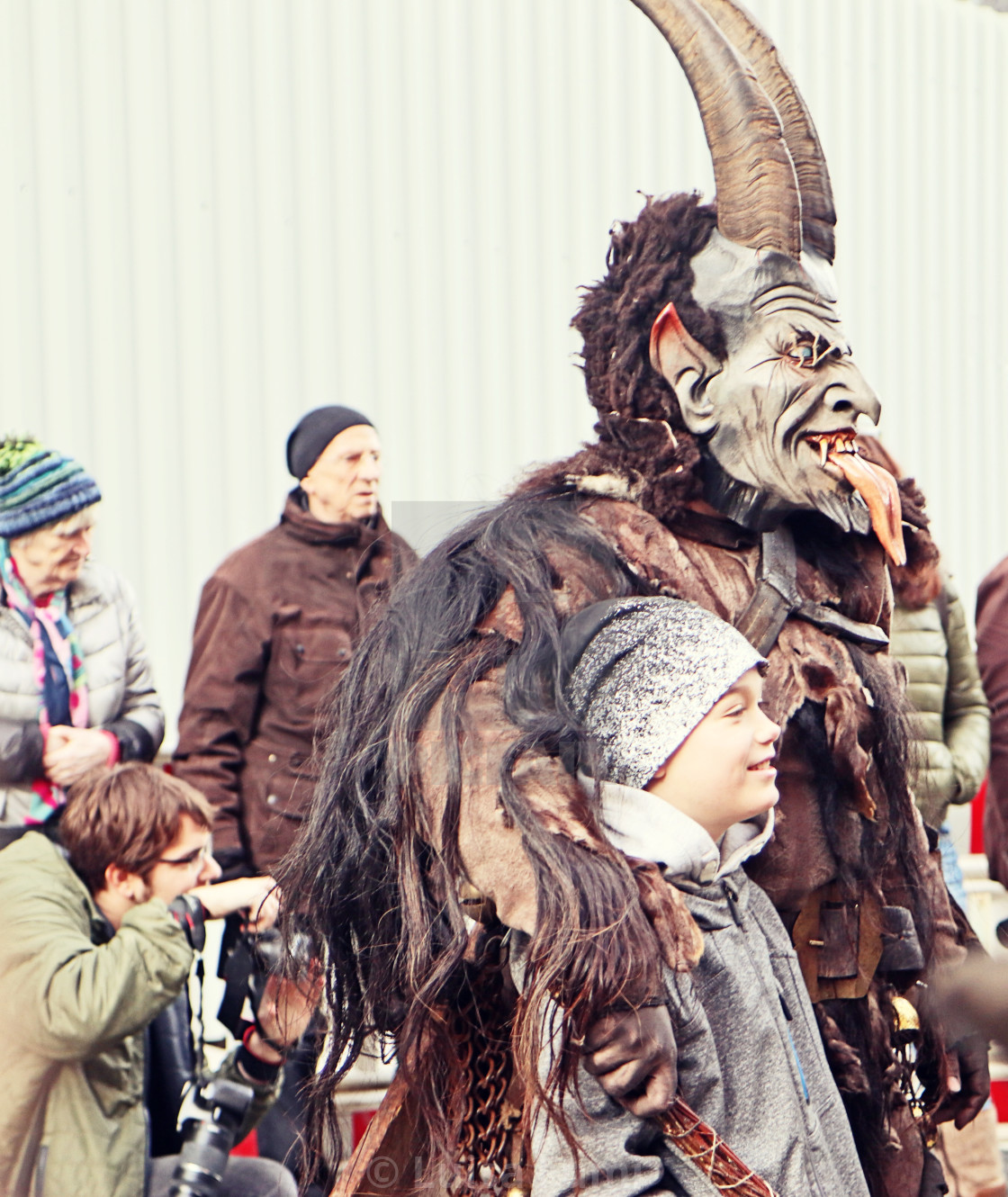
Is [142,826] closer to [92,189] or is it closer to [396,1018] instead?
[396,1018]

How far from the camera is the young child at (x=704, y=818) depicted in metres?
1.81

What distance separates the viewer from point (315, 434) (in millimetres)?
3947

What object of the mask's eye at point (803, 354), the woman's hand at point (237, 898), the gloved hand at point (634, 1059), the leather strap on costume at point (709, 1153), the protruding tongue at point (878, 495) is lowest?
the woman's hand at point (237, 898)

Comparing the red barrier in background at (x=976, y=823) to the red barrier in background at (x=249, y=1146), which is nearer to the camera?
the red barrier in background at (x=249, y=1146)

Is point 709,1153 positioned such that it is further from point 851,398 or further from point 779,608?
point 851,398

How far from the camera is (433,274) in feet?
15.8

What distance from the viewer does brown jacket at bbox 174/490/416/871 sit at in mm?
3729

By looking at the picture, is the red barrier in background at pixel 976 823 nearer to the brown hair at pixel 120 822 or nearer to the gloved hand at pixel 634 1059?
the brown hair at pixel 120 822

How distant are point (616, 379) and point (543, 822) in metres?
0.66

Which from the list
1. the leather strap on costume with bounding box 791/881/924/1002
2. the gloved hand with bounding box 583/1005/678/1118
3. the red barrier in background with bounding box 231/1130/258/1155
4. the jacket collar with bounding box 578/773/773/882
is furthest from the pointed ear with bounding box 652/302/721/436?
the red barrier in background with bounding box 231/1130/258/1155

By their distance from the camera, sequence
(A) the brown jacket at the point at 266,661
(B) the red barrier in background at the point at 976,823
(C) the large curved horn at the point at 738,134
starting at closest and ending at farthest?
(C) the large curved horn at the point at 738,134, (A) the brown jacket at the point at 266,661, (B) the red barrier in background at the point at 976,823

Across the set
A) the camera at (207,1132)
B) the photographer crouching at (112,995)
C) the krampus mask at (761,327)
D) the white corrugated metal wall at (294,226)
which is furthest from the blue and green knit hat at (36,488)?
the krampus mask at (761,327)

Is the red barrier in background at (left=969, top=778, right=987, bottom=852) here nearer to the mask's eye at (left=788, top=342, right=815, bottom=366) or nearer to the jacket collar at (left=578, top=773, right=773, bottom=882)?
the mask's eye at (left=788, top=342, right=815, bottom=366)

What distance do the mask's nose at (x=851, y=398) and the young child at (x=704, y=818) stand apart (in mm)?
345
